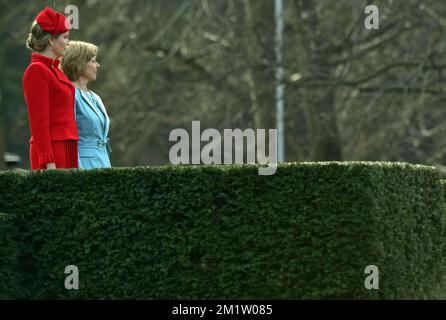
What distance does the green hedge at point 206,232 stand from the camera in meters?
6.85

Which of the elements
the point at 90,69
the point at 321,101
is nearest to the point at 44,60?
the point at 90,69

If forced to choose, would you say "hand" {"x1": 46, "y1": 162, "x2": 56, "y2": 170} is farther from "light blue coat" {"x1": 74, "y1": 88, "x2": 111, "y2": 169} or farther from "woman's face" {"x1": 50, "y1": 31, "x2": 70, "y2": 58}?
"woman's face" {"x1": 50, "y1": 31, "x2": 70, "y2": 58}

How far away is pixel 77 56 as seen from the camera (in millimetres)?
7750

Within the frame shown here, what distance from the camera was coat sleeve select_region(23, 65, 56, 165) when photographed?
24.1 ft

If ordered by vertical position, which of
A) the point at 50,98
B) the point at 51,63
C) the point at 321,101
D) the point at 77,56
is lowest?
the point at 50,98

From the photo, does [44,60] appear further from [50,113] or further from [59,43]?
[50,113]

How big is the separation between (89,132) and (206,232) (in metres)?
1.33

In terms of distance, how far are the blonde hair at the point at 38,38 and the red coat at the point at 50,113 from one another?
0.07m

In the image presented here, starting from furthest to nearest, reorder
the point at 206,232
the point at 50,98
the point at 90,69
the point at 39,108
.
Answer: the point at 90,69
the point at 50,98
the point at 39,108
the point at 206,232

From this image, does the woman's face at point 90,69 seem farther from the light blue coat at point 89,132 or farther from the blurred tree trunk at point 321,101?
the blurred tree trunk at point 321,101

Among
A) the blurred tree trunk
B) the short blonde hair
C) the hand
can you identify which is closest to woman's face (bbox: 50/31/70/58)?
the short blonde hair

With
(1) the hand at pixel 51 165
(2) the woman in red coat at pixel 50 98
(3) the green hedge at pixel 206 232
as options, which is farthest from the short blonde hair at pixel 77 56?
(3) the green hedge at pixel 206 232

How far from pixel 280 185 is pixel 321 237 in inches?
16.4

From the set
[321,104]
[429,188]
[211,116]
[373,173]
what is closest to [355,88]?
[321,104]
